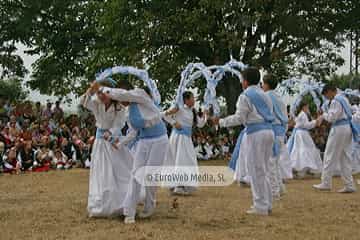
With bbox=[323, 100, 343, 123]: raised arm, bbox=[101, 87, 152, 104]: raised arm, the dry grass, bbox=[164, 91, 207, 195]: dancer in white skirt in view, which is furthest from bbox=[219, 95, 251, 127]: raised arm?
bbox=[323, 100, 343, 123]: raised arm

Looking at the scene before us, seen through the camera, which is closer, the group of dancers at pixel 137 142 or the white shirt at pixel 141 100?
the white shirt at pixel 141 100

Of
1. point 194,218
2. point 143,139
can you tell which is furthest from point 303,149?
point 143,139

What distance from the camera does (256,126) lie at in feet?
24.6

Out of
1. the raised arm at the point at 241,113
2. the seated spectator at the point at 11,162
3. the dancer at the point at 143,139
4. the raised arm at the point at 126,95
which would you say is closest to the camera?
the raised arm at the point at 126,95

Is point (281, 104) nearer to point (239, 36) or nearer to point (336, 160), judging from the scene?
point (336, 160)

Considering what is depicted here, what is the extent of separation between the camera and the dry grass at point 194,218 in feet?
20.8

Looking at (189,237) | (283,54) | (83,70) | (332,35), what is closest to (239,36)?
(283,54)

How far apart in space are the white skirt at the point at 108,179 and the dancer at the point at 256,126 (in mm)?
1455

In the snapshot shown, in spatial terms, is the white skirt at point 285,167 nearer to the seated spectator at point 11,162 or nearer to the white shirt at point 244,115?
the white shirt at point 244,115

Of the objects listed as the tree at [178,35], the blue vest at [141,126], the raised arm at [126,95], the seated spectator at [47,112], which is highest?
the tree at [178,35]

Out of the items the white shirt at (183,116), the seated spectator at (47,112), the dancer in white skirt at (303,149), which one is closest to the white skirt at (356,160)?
the dancer in white skirt at (303,149)

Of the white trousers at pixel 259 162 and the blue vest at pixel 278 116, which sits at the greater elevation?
the blue vest at pixel 278 116

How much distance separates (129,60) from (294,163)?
856cm

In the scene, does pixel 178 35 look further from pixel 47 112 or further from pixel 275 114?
pixel 275 114
